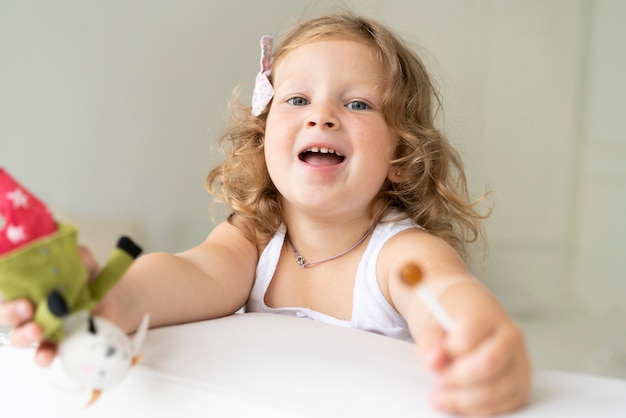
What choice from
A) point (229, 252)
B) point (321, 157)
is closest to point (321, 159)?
point (321, 157)

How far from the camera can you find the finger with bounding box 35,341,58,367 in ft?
1.96

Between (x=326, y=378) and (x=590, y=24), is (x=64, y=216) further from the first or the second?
(x=590, y=24)

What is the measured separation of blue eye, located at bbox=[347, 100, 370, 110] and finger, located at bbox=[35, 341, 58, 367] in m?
0.63

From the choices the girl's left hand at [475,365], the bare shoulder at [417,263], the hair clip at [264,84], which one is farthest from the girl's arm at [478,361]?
the hair clip at [264,84]

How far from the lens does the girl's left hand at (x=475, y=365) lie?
0.53m

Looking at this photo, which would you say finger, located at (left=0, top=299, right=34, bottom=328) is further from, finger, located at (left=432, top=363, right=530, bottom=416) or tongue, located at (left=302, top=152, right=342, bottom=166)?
tongue, located at (left=302, top=152, right=342, bottom=166)

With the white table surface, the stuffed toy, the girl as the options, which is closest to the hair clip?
the girl

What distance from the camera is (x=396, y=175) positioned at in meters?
1.17

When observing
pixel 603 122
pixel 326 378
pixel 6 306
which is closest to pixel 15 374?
pixel 6 306

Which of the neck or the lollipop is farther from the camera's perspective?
the neck

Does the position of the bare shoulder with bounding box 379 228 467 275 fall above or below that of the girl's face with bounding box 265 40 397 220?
below

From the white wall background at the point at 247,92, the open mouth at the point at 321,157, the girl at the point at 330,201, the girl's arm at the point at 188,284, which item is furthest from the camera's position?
the white wall background at the point at 247,92

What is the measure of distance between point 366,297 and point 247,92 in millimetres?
1924

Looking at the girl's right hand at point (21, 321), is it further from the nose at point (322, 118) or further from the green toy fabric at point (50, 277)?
the nose at point (322, 118)
